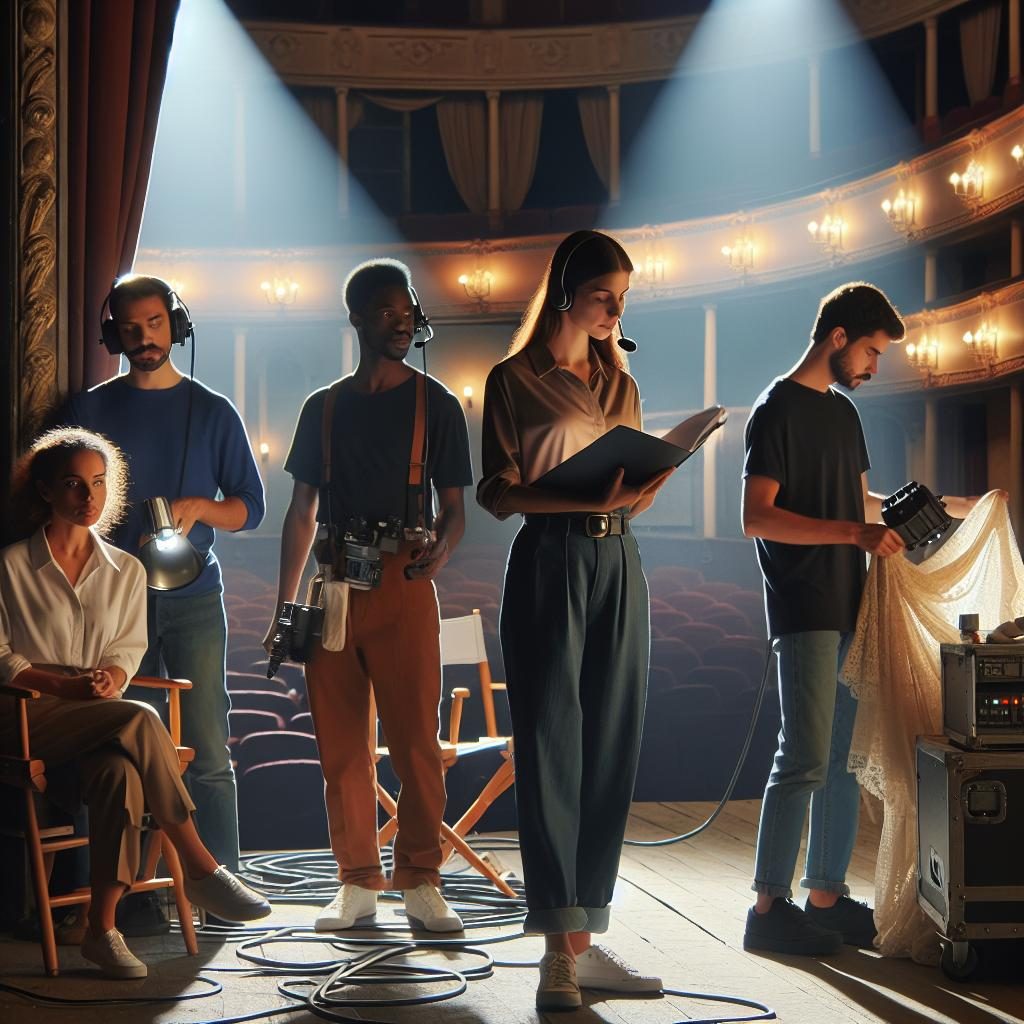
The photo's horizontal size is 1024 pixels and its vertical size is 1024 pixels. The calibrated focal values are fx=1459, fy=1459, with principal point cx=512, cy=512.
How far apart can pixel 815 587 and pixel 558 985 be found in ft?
3.82

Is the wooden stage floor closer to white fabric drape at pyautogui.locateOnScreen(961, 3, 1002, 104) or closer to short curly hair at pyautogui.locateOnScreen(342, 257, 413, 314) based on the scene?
short curly hair at pyautogui.locateOnScreen(342, 257, 413, 314)

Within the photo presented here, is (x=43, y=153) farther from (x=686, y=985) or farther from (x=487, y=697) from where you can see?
(x=686, y=985)

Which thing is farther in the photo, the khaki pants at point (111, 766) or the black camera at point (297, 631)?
the black camera at point (297, 631)

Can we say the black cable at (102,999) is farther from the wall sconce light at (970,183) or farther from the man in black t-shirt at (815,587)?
the wall sconce light at (970,183)

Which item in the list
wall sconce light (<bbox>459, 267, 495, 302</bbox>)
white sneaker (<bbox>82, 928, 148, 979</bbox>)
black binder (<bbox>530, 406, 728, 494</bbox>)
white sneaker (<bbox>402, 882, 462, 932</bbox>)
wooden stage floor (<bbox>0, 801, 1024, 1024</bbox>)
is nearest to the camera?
black binder (<bbox>530, 406, 728, 494</bbox>)

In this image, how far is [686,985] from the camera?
123 inches

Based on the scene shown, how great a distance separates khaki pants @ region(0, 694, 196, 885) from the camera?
3.21 meters

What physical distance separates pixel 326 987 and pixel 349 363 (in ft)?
41.3

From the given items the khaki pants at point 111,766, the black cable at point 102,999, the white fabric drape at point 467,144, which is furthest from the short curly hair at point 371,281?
the white fabric drape at point 467,144

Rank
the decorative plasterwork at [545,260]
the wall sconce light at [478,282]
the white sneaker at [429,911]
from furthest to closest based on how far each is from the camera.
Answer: the wall sconce light at [478,282]
the decorative plasterwork at [545,260]
the white sneaker at [429,911]

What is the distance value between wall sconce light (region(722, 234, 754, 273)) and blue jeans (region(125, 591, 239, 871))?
10876mm

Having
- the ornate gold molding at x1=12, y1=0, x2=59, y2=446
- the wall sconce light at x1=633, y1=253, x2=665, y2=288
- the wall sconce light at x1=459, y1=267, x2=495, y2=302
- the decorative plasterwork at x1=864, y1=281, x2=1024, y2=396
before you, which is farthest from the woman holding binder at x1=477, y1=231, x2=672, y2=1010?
the wall sconce light at x1=459, y1=267, x2=495, y2=302

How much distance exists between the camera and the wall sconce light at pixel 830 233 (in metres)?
13.0

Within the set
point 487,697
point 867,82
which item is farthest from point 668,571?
point 487,697
